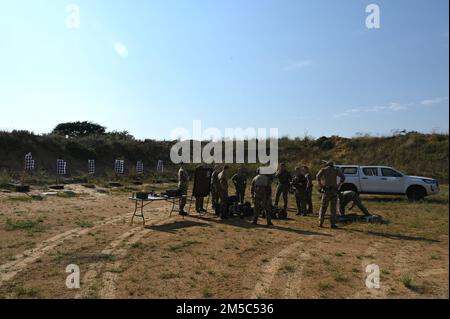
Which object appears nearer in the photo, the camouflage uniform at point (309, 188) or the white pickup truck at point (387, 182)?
the camouflage uniform at point (309, 188)

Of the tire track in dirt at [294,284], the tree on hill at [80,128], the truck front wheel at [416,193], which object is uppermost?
the tree on hill at [80,128]

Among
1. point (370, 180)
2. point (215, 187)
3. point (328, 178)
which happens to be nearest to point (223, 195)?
point (215, 187)

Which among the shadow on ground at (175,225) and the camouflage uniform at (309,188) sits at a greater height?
the camouflage uniform at (309,188)

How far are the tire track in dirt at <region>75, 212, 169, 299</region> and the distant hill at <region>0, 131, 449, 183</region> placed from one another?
19.2 m

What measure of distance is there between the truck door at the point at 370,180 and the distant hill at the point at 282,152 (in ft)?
36.3

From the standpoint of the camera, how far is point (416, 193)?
18.0 metres

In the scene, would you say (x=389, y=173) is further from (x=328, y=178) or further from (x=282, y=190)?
(x=328, y=178)

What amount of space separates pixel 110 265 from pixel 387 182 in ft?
48.2

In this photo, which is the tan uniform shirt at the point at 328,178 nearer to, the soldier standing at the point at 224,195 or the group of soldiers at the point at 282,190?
the group of soldiers at the point at 282,190

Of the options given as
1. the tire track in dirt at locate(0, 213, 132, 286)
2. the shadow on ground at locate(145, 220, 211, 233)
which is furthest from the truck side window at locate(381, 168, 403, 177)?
the tire track in dirt at locate(0, 213, 132, 286)

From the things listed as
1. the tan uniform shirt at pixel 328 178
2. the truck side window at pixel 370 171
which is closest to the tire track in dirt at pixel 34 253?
the tan uniform shirt at pixel 328 178

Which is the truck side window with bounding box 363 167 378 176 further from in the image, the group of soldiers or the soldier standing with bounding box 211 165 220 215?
the soldier standing with bounding box 211 165 220 215

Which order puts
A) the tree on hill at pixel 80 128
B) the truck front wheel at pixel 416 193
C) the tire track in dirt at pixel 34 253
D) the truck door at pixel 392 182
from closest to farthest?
the tire track in dirt at pixel 34 253 < the truck front wheel at pixel 416 193 < the truck door at pixel 392 182 < the tree on hill at pixel 80 128

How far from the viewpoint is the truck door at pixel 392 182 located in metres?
18.4
